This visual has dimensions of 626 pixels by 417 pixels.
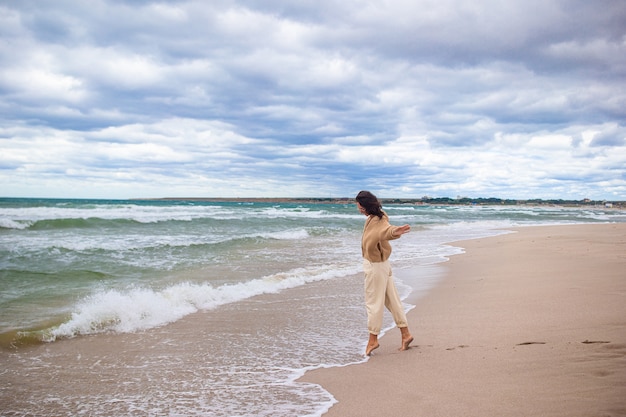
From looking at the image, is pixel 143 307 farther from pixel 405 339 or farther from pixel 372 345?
pixel 405 339

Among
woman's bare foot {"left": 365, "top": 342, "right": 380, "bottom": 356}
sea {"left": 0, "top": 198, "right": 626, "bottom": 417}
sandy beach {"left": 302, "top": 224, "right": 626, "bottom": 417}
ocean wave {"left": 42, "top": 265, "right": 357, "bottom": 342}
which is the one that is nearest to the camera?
sandy beach {"left": 302, "top": 224, "right": 626, "bottom": 417}

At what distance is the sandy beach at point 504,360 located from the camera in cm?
318

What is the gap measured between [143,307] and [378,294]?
3931mm

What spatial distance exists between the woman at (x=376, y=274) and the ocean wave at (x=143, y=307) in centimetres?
331

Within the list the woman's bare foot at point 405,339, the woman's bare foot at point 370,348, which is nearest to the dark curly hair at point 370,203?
the woman's bare foot at point 405,339

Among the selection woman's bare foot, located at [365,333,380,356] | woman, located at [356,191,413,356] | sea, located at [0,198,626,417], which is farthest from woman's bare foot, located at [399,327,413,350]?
sea, located at [0,198,626,417]

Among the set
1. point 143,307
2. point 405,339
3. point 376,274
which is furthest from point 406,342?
point 143,307

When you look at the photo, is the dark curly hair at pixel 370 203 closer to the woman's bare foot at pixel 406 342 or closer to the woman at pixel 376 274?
the woman at pixel 376 274

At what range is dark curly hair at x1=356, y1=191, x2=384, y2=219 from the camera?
4910 millimetres

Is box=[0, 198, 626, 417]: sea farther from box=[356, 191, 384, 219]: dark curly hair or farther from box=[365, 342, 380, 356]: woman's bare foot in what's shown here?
box=[356, 191, 384, 219]: dark curly hair

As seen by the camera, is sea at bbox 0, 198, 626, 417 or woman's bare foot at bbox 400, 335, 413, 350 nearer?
sea at bbox 0, 198, 626, 417

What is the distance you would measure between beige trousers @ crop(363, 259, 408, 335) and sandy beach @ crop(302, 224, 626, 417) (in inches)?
14.5

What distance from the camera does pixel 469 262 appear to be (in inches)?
491

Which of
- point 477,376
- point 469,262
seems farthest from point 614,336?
point 469,262
